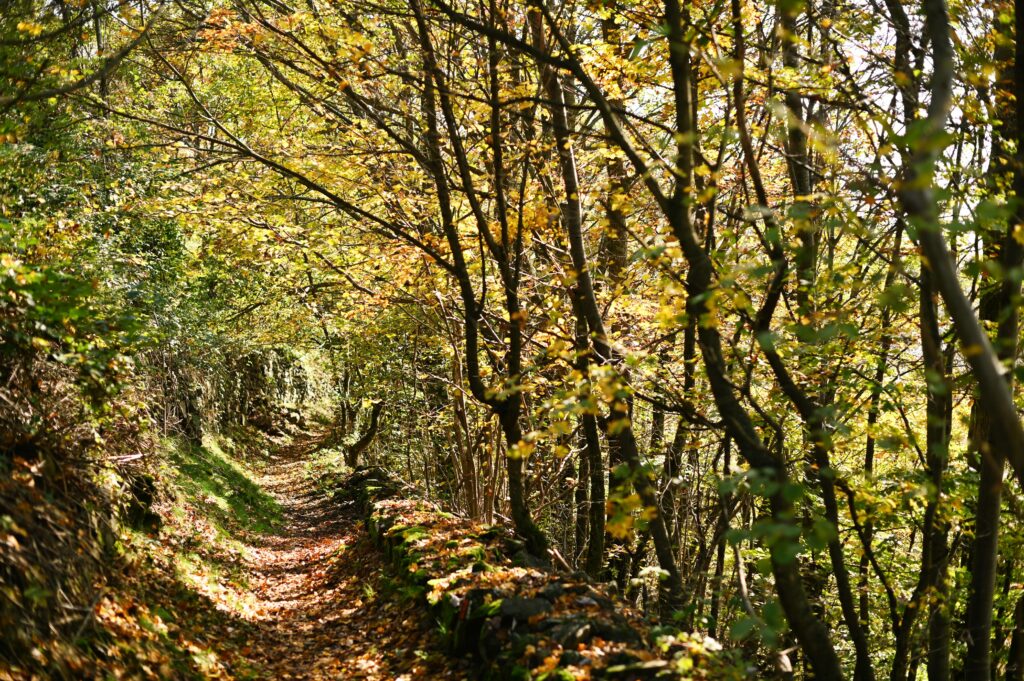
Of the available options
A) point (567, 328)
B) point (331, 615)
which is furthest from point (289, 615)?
point (567, 328)

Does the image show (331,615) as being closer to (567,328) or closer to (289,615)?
→ (289,615)

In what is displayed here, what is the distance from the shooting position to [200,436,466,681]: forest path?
5.54 m

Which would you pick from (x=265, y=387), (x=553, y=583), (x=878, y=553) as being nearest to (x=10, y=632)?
(x=553, y=583)

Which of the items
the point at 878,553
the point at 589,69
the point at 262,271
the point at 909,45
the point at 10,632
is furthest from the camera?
the point at 262,271

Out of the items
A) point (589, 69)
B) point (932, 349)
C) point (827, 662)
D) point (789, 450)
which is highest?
point (589, 69)

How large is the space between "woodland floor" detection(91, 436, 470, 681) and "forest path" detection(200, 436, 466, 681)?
0.04 ft

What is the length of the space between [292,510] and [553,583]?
33.5 feet

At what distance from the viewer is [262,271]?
12.2m

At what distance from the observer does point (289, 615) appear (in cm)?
721

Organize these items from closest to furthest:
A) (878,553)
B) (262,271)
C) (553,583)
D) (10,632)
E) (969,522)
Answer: (10,632) → (969,522) → (553,583) → (878,553) → (262,271)

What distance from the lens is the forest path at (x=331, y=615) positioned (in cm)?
554

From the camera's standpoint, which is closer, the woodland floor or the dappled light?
the dappled light

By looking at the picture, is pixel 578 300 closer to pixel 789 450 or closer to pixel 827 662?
pixel 789 450

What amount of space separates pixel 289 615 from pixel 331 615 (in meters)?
0.43
